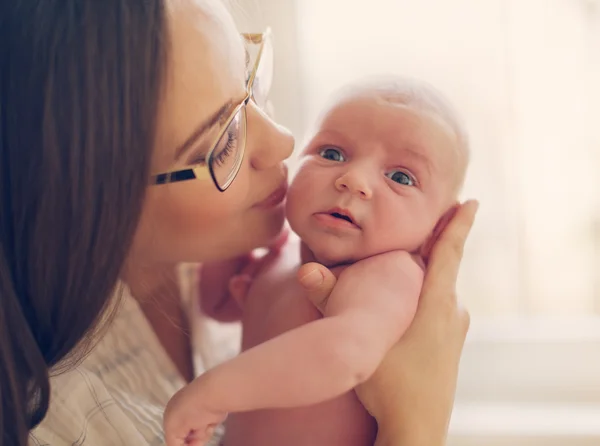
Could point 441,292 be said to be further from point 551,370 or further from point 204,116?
point 551,370

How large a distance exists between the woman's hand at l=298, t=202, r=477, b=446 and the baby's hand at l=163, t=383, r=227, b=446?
7.7 inches

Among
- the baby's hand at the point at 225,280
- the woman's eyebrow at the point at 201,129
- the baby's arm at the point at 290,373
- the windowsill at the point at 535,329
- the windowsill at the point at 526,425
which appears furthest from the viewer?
the windowsill at the point at 535,329

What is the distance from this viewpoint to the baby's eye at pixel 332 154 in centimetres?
83

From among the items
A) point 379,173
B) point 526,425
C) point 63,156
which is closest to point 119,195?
point 63,156

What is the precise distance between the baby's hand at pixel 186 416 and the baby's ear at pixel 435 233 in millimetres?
368

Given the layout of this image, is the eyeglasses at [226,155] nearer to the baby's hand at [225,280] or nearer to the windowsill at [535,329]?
the baby's hand at [225,280]

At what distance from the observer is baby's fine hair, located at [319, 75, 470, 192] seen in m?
0.82

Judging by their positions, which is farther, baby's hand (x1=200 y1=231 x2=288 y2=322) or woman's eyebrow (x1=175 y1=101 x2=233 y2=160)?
baby's hand (x1=200 y1=231 x2=288 y2=322)

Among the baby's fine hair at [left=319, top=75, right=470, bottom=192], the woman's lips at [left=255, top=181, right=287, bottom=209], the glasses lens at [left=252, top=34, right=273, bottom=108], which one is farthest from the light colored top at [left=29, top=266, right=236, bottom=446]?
the baby's fine hair at [left=319, top=75, right=470, bottom=192]

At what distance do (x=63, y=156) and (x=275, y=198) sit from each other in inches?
13.3

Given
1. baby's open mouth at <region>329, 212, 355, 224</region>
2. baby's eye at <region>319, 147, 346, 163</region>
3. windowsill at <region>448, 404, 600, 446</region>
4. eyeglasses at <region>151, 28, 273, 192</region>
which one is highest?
eyeglasses at <region>151, 28, 273, 192</region>

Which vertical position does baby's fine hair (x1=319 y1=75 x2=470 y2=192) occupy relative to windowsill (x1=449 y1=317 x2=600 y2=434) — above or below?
above

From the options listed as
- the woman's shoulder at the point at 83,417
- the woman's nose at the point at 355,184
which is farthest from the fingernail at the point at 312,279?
the woman's shoulder at the point at 83,417

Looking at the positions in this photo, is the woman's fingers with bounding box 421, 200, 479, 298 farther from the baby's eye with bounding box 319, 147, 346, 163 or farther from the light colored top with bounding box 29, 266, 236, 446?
the light colored top with bounding box 29, 266, 236, 446
